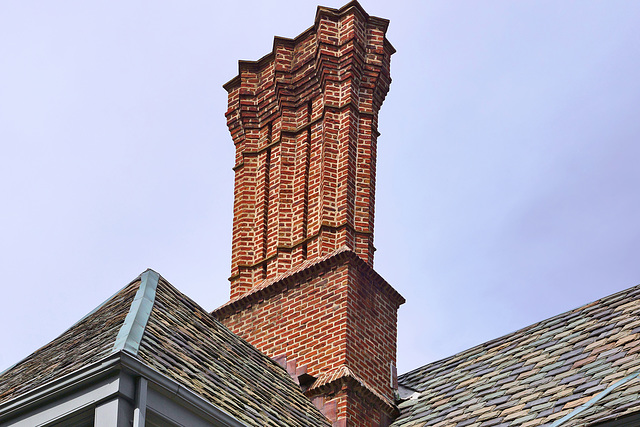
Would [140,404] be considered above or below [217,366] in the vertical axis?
below

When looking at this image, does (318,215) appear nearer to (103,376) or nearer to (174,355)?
(174,355)

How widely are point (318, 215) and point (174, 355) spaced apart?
191 inches

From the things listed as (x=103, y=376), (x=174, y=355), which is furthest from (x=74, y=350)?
(x=103, y=376)

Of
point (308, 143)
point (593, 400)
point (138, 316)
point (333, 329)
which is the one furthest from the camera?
point (308, 143)

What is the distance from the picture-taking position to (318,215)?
521 inches

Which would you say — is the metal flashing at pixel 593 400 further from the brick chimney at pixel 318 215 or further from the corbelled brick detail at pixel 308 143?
the corbelled brick detail at pixel 308 143

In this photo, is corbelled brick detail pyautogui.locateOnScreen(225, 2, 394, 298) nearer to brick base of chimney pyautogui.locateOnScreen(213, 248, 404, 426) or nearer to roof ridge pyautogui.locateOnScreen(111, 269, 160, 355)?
brick base of chimney pyautogui.locateOnScreen(213, 248, 404, 426)

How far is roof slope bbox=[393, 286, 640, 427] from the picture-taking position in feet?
31.0

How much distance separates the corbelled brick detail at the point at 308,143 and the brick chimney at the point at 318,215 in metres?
0.02

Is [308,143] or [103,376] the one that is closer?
[103,376]

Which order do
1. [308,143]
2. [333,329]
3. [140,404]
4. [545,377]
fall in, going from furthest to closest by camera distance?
[308,143] → [333,329] → [545,377] → [140,404]

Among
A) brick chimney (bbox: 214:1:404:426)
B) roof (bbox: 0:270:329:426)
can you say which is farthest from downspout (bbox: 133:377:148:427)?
brick chimney (bbox: 214:1:404:426)

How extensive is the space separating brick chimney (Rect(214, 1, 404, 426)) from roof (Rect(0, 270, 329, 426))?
75 cm

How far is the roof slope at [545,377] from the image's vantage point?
9445 mm
